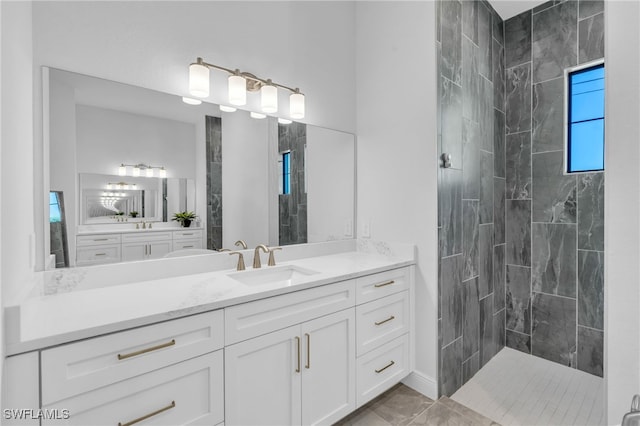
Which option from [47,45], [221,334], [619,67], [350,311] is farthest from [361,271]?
[47,45]

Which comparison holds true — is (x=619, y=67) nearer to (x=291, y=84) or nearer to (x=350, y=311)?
(x=350, y=311)

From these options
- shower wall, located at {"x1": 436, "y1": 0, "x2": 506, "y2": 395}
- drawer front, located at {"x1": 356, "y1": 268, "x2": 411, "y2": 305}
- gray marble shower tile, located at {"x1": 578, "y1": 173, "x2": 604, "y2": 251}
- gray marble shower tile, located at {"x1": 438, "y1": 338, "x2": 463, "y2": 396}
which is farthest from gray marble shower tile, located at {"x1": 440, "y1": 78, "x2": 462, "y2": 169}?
gray marble shower tile, located at {"x1": 438, "y1": 338, "x2": 463, "y2": 396}

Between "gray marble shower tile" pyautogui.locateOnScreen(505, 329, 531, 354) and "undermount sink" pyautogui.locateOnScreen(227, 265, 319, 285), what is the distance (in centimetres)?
219

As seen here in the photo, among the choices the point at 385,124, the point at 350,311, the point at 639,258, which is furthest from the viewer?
the point at 385,124

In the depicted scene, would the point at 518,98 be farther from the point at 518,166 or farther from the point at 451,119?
the point at 451,119

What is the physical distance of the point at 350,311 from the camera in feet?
5.67

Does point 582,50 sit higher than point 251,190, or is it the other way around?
point 582,50

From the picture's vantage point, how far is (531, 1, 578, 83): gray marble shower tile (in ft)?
8.09

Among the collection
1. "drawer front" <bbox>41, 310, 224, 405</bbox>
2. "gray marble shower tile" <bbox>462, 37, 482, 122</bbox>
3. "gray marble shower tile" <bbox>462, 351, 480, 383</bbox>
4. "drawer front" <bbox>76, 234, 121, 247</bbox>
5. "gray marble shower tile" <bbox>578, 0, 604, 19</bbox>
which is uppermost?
"gray marble shower tile" <bbox>578, 0, 604, 19</bbox>

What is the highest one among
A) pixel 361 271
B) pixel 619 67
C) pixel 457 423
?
pixel 619 67

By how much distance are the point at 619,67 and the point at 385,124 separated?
53.9 inches

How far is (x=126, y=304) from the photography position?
3.86ft

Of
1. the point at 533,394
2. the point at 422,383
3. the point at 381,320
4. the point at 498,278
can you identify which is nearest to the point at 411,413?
the point at 422,383

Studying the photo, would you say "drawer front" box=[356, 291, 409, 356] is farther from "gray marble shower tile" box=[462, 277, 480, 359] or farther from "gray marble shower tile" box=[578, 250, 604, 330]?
"gray marble shower tile" box=[578, 250, 604, 330]
